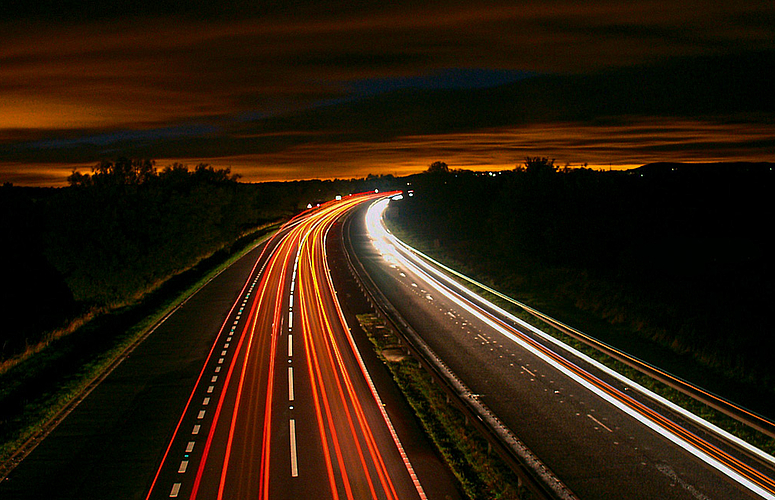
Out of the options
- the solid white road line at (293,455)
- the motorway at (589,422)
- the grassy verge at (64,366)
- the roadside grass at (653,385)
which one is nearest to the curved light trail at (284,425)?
the solid white road line at (293,455)

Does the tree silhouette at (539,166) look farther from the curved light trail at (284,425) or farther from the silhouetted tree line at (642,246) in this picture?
the curved light trail at (284,425)

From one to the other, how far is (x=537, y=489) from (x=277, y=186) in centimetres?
15960

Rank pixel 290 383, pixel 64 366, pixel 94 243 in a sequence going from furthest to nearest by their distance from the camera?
pixel 94 243 → pixel 64 366 → pixel 290 383

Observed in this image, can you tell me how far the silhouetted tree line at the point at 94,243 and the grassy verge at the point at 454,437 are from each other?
25.9 m

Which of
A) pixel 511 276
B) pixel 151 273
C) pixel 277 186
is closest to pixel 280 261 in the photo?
pixel 151 273

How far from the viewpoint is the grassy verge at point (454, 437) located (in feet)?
41.8

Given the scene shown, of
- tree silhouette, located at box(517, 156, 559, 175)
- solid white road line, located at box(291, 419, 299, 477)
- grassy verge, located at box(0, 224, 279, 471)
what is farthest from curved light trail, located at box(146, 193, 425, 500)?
tree silhouette, located at box(517, 156, 559, 175)

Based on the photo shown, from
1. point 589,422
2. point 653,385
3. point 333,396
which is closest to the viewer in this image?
point 589,422

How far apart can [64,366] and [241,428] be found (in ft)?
35.7

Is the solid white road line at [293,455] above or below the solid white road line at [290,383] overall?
below

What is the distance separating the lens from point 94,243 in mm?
50094

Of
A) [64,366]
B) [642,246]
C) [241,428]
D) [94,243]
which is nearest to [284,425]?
[241,428]

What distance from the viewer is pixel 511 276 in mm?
44188

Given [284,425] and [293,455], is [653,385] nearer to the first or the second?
[293,455]
